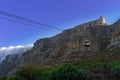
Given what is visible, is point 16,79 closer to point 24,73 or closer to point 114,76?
point 24,73

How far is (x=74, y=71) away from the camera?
181ft

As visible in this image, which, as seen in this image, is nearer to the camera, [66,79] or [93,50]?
[66,79]

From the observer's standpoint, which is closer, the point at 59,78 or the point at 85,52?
the point at 59,78

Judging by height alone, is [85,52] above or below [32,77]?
above

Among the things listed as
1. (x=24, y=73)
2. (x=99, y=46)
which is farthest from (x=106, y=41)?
(x=24, y=73)

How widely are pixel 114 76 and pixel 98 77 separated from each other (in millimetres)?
2945

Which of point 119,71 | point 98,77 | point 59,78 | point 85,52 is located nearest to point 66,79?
point 59,78

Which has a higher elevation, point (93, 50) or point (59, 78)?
point (93, 50)

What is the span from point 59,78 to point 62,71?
4.69 feet

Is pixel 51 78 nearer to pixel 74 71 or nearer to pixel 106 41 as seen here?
pixel 74 71

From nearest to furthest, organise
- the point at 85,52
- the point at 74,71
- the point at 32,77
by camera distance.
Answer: the point at 74,71
the point at 32,77
the point at 85,52

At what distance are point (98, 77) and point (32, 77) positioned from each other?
15540 mm

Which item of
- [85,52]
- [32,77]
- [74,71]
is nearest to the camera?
[74,71]

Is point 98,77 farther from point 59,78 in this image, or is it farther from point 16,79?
point 16,79
